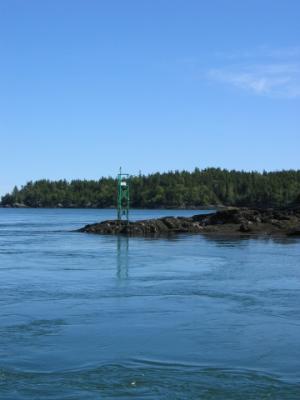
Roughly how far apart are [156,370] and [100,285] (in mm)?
10769

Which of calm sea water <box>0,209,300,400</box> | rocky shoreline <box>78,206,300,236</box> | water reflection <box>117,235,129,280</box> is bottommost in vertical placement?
calm sea water <box>0,209,300,400</box>

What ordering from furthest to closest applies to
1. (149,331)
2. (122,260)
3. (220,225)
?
(220,225)
(122,260)
(149,331)

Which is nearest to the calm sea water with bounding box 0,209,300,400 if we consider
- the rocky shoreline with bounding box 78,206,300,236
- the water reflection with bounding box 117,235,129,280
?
the water reflection with bounding box 117,235,129,280

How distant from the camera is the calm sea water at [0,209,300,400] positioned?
11.0 metres

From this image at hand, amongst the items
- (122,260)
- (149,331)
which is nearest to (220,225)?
(122,260)

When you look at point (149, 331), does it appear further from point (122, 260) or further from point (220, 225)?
point (220, 225)

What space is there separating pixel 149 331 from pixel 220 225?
43.7m

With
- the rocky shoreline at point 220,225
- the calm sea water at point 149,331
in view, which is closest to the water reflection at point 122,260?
the calm sea water at point 149,331

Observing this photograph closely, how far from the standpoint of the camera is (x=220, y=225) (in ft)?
191

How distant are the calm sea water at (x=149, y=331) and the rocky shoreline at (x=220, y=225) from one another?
2605 centimetres

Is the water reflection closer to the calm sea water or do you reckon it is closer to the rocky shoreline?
the calm sea water

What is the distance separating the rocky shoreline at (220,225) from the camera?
181 feet

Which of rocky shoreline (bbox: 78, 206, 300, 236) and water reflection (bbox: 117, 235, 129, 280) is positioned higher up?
rocky shoreline (bbox: 78, 206, 300, 236)

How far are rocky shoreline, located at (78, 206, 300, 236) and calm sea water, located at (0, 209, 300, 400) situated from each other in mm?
26045
